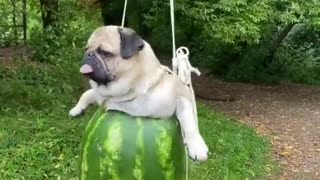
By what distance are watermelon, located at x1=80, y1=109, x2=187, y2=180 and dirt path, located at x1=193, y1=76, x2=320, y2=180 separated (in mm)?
4225

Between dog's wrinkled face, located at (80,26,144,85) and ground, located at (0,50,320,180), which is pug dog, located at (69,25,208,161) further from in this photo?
ground, located at (0,50,320,180)

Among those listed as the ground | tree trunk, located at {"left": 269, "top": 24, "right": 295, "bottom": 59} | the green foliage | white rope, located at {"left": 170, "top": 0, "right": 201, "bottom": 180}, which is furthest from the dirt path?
white rope, located at {"left": 170, "top": 0, "right": 201, "bottom": 180}

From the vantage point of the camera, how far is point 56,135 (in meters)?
4.93

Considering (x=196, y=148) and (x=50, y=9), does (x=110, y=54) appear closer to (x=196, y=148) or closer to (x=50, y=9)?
(x=196, y=148)

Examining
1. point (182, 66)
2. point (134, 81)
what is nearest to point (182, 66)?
point (182, 66)

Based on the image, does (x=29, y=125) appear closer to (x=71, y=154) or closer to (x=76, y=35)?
(x=71, y=154)

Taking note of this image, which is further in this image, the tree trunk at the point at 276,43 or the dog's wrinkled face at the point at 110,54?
the tree trunk at the point at 276,43

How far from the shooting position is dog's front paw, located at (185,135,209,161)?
1.44 m

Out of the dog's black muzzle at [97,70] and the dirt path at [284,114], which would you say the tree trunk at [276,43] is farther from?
the dog's black muzzle at [97,70]

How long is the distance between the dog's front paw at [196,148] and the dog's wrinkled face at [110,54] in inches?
8.7

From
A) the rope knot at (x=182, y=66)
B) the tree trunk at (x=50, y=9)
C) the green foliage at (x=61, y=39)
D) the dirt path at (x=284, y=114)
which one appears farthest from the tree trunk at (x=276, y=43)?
the rope knot at (x=182, y=66)

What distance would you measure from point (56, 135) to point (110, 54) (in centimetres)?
359

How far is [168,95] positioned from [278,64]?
971cm

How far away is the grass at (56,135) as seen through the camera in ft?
14.7
